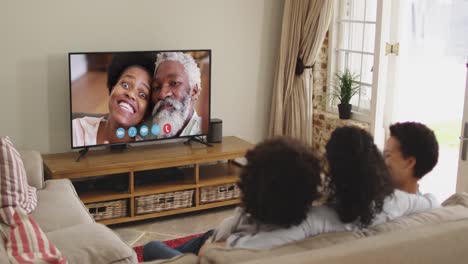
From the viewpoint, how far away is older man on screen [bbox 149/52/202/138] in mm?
4598

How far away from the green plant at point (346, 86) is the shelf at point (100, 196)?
192 cm

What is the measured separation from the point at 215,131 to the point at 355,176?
3.03 metres

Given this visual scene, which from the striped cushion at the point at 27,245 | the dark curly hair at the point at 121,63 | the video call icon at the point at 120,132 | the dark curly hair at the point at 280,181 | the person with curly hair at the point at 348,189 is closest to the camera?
the dark curly hair at the point at 280,181

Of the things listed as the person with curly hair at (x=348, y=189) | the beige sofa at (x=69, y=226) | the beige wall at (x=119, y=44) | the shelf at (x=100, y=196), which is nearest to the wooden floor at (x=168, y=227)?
the shelf at (x=100, y=196)

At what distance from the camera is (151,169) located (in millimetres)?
4590

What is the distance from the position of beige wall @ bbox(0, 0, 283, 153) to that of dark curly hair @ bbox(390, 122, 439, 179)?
113 inches

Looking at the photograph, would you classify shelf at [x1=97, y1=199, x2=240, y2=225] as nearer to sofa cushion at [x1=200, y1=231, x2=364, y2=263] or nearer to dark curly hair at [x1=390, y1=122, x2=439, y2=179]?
dark curly hair at [x1=390, y1=122, x2=439, y2=179]

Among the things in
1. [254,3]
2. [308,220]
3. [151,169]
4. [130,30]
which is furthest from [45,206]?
[254,3]

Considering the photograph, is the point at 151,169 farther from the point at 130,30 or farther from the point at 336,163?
the point at 336,163

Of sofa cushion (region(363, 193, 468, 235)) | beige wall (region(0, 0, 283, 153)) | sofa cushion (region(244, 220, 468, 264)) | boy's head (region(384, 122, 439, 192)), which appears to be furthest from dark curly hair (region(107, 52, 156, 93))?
sofa cushion (region(244, 220, 468, 264))

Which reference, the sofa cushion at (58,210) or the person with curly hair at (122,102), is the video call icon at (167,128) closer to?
the person with curly hair at (122,102)

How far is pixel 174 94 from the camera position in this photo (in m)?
4.66

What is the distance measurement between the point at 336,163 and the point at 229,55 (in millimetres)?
3323

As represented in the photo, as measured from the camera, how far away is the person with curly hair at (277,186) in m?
1.83
